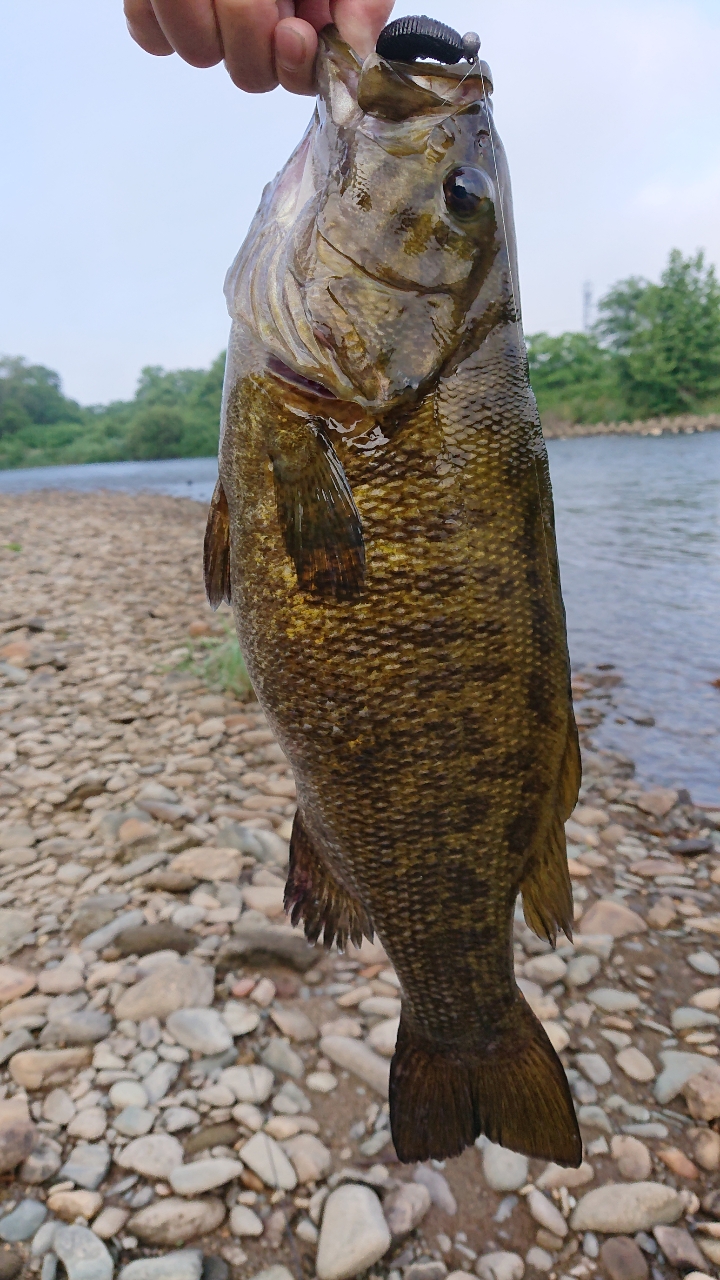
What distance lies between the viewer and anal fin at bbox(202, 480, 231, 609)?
5.58 feet

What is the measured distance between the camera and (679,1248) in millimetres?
2344

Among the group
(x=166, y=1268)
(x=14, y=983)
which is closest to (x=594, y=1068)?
(x=166, y=1268)

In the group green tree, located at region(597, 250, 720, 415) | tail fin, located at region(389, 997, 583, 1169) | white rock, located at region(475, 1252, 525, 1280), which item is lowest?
white rock, located at region(475, 1252, 525, 1280)

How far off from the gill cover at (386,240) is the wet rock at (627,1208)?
8.20 ft

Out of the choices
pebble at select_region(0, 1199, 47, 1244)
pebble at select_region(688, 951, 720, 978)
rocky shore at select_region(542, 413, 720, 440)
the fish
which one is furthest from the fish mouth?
rocky shore at select_region(542, 413, 720, 440)

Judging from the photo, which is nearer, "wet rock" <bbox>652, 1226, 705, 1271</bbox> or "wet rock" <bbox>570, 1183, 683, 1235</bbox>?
"wet rock" <bbox>652, 1226, 705, 1271</bbox>

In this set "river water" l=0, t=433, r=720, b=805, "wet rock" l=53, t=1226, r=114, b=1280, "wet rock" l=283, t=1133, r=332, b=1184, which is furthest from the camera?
"river water" l=0, t=433, r=720, b=805

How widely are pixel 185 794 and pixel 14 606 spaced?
5.53 m

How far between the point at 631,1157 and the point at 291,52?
128 inches

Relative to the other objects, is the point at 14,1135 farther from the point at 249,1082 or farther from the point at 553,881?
the point at 553,881

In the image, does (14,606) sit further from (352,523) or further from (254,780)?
(352,523)

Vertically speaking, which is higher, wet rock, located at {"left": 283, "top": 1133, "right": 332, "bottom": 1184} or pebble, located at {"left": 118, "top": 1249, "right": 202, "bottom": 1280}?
pebble, located at {"left": 118, "top": 1249, "right": 202, "bottom": 1280}

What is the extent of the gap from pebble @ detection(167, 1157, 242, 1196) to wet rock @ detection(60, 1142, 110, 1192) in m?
0.21

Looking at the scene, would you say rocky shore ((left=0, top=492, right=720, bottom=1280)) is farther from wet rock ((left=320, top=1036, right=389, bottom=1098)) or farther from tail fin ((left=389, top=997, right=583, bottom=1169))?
tail fin ((left=389, top=997, right=583, bottom=1169))
